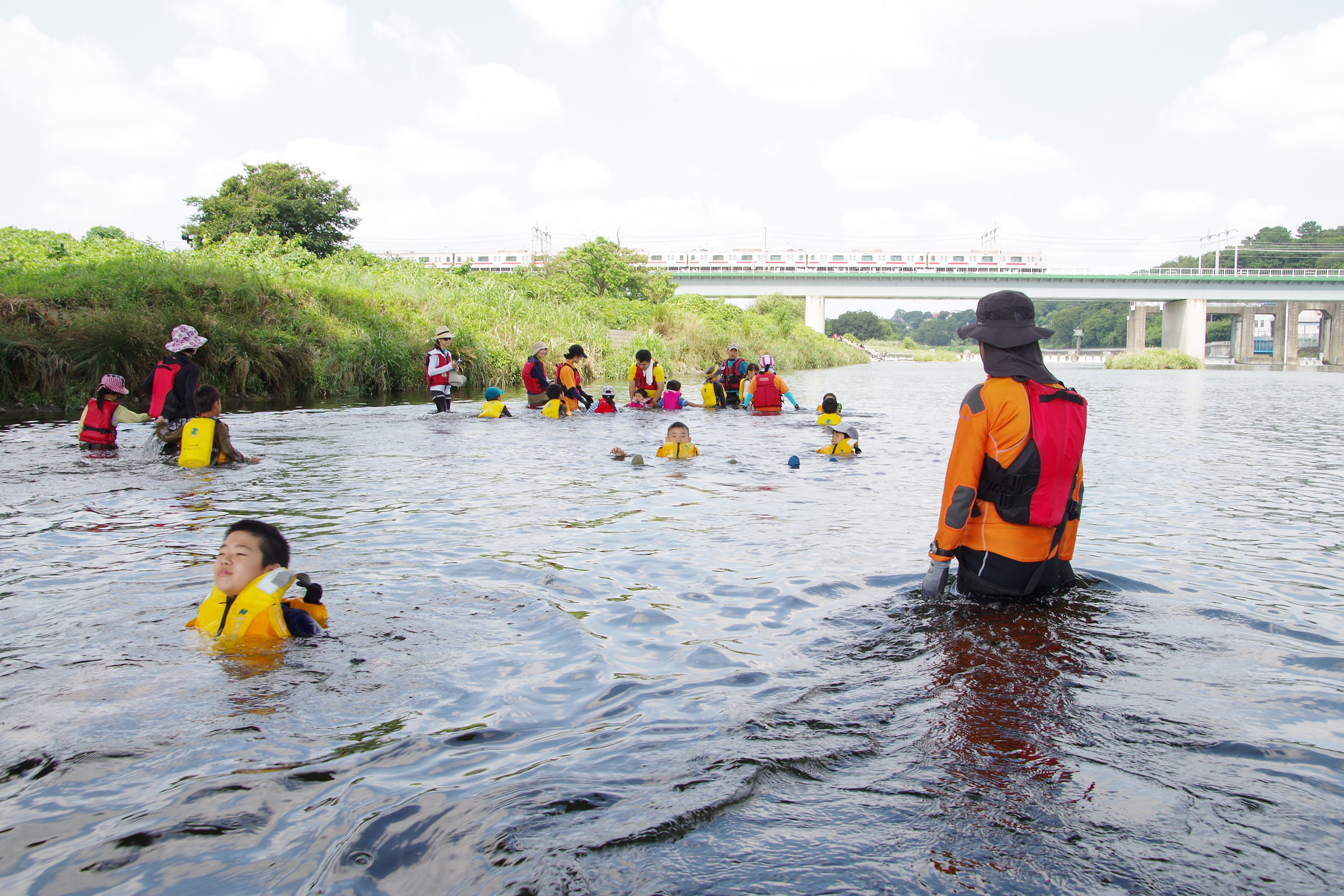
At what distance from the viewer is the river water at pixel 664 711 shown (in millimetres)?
2646

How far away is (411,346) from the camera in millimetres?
24125

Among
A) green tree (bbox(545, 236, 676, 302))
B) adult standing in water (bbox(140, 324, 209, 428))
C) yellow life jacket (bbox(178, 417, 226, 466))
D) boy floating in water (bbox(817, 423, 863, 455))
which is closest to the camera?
yellow life jacket (bbox(178, 417, 226, 466))

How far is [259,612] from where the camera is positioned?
4.29 meters

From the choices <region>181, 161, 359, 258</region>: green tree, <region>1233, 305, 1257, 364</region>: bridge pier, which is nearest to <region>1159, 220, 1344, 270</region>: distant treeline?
<region>1233, 305, 1257, 364</region>: bridge pier

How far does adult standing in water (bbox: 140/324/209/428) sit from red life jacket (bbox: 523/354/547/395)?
775 cm

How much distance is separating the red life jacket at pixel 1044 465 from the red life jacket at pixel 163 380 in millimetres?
10454

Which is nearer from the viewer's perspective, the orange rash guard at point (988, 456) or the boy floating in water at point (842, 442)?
the orange rash guard at point (988, 456)

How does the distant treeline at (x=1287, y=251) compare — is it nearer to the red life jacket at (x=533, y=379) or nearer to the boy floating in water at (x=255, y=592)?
the red life jacket at (x=533, y=379)

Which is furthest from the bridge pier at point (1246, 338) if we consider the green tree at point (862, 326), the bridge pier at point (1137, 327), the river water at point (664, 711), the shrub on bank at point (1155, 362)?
the river water at point (664, 711)

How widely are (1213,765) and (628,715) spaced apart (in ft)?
7.44

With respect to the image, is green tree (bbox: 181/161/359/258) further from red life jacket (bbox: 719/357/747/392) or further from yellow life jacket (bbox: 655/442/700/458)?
yellow life jacket (bbox: 655/442/700/458)

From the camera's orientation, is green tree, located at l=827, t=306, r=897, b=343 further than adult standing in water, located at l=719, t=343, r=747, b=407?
Yes

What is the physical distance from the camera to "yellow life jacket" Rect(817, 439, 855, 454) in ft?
40.5

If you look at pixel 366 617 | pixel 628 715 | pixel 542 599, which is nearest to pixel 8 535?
pixel 366 617
